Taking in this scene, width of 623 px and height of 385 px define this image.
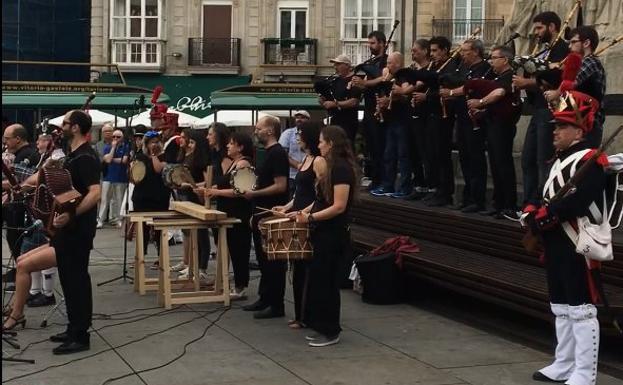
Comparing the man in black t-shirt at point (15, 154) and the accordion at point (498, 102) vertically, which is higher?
the accordion at point (498, 102)

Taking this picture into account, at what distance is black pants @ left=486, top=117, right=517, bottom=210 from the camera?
33.5 feet

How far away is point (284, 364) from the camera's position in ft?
25.5

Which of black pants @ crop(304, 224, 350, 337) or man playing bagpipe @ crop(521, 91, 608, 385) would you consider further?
black pants @ crop(304, 224, 350, 337)

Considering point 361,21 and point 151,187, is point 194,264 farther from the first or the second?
point 361,21

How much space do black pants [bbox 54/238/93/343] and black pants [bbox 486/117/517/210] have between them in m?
4.37

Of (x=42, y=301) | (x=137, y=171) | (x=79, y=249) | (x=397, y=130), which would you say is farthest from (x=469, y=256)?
(x=42, y=301)

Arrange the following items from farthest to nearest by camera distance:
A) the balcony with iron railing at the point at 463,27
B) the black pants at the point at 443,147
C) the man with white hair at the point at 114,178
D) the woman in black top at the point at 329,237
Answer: the balcony with iron railing at the point at 463,27, the man with white hair at the point at 114,178, the black pants at the point at 443,147, the woman in black top at the point at 329,237

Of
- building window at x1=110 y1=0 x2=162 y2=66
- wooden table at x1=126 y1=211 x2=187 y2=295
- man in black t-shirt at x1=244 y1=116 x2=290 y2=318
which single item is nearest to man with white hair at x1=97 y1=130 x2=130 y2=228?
wooden table at x1=126 y1=211 x2=187 y2=295

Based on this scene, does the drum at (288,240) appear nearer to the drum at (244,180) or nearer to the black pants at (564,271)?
the drum at (244,180)

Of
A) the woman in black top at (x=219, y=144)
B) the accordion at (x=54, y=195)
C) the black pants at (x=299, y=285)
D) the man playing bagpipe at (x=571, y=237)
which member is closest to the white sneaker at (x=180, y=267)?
the woman in black top at (x=219, y=144)

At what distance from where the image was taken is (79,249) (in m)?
8.15

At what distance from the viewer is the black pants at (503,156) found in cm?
1022

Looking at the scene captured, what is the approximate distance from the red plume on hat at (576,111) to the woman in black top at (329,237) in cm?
194

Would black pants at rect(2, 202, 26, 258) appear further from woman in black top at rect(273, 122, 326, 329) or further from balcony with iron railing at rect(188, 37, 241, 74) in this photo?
balcony with iron railing at rect(188, 37, 241, 74)
